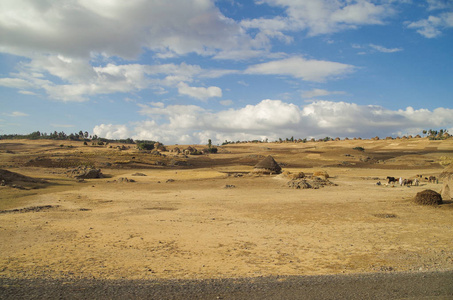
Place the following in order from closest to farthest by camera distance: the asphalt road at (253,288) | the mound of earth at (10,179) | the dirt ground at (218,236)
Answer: the asphalt road at (253,288) < the dirt ground at (218,236) < the mound of earth at (10,179)

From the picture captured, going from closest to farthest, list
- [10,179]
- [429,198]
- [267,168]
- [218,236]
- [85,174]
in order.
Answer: [218,236] < [429,198] < [10,179] < [85,174] < [267,168]

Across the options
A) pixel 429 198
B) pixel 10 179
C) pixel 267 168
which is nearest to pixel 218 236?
pixel 429 198

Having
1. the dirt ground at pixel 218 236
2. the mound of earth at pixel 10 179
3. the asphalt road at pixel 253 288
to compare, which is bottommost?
the dirt ground at pixel 218 236

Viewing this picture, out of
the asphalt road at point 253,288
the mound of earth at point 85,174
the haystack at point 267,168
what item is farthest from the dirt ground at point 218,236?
the haystack at point 267,168

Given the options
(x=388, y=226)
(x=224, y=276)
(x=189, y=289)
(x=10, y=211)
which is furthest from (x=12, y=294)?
(x=388, y=226)

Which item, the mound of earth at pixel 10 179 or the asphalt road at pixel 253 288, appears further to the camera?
the mound of earth at pixel 10 179

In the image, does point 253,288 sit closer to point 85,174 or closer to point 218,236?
point 218,236

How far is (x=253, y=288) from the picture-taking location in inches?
236

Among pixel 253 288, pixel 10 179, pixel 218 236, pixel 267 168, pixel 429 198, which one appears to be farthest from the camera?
pixel 267 168

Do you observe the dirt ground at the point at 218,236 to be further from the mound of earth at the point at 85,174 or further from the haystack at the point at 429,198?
the mound of earth at the point at 85,174

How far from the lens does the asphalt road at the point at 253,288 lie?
5.60 metres

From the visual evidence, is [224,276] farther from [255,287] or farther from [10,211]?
[10,211]

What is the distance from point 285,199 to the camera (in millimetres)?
19391

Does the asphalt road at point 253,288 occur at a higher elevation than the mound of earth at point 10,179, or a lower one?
lower
